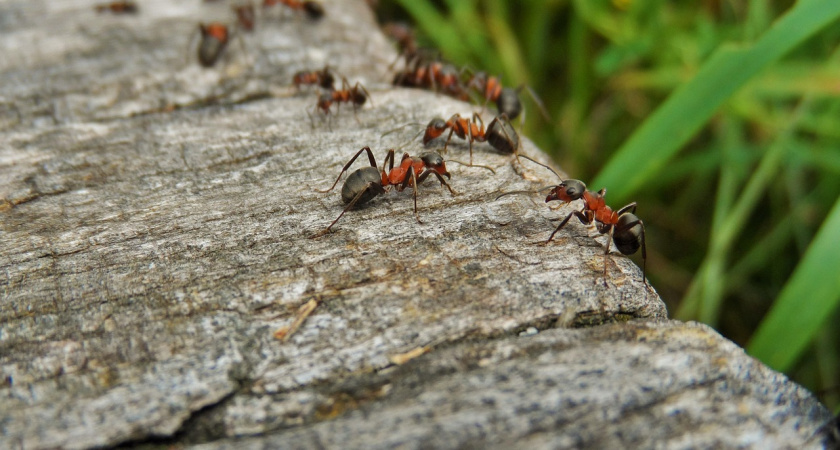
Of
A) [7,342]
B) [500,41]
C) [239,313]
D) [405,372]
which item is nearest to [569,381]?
[405,372]

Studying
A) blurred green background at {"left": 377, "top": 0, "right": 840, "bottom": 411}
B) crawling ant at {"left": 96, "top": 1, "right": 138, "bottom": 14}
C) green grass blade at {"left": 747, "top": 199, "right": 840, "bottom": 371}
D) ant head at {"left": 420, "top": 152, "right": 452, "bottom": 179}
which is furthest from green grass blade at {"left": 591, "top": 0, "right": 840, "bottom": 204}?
crawling ant at {"left": 96, "top": 1, "right": 138, "bottom": 14}

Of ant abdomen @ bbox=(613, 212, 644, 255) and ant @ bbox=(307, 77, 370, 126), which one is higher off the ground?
ant @ bbox=(307, 77, 370, 126)

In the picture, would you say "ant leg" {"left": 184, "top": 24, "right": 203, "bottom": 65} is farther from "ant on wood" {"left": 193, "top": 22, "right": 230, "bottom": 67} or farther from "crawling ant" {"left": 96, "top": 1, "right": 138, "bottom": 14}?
"crawling ant" {"left": 96, "top": 1, "right": 138, "bottom": 14}

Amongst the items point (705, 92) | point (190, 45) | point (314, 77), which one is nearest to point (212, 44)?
point (190, 45)

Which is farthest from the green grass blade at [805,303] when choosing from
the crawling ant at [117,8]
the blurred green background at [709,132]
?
the crawling ant at [117,8]

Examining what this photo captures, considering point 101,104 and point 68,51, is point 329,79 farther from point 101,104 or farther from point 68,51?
point 68,51

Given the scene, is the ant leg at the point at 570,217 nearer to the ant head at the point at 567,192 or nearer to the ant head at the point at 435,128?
the ant head at the point at 567,192
